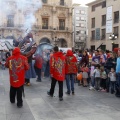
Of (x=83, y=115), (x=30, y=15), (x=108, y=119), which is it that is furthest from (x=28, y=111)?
(x=30, y=15)

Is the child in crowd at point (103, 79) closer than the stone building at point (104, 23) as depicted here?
Yes

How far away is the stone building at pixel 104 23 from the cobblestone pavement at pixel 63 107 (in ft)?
81.4

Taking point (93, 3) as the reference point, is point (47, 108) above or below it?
below

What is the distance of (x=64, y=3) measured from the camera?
1657 inches

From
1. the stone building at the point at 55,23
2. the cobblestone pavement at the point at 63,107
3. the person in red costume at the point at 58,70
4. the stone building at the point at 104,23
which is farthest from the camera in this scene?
the stone building at the point at 55,23

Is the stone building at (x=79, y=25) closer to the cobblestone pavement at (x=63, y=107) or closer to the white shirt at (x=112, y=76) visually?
the white shirt at (x=112, y=76)

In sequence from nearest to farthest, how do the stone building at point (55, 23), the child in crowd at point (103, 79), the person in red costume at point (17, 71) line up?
1. the person in red costume at point (17, 71)
2. the child in crowd at point (103, 79)
3. the stone building at point (55, 23)

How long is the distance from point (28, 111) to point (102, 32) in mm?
32443

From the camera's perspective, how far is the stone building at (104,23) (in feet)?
112

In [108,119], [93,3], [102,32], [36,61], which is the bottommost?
[108,119]

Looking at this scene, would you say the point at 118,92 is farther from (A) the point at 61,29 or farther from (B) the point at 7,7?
(A) the point at 61,29

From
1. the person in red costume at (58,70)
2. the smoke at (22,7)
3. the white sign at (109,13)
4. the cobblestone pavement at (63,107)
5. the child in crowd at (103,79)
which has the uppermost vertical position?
the white sign at (109,13)

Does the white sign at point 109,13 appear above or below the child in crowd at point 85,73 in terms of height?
above

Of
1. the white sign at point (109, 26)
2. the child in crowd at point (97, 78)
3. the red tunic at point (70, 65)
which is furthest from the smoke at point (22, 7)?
the white sign at point (109, 26)
